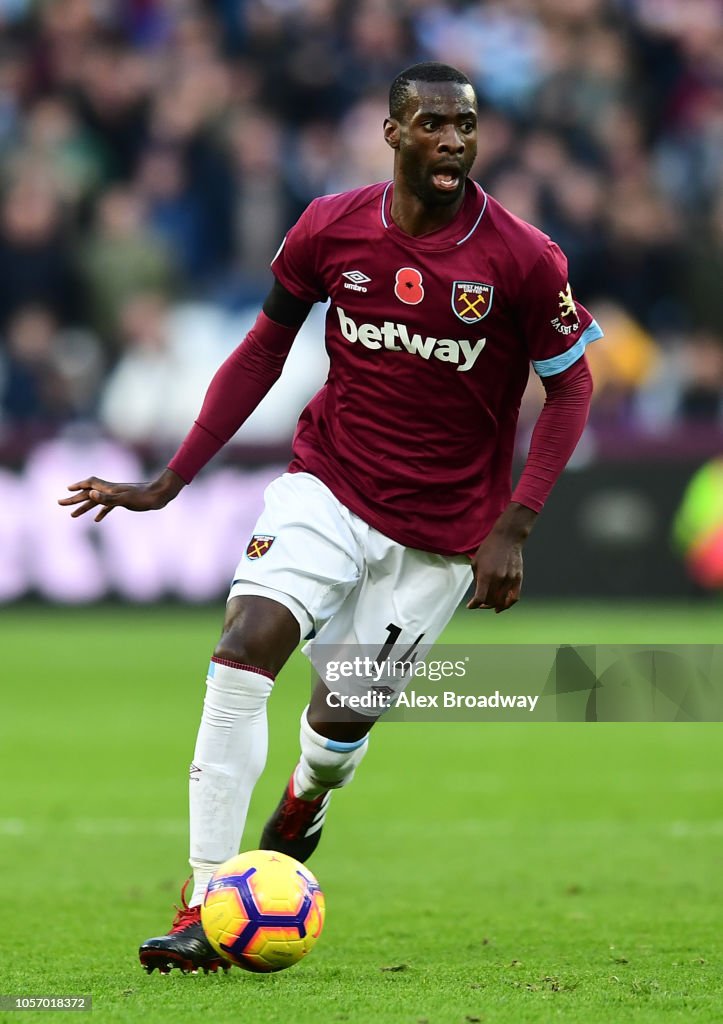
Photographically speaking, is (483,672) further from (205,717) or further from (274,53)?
(274,53)

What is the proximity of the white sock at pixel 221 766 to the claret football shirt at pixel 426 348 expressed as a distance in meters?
0.72

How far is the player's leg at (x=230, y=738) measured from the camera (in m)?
4.77

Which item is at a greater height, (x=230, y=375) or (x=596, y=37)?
(x=230, y=375)

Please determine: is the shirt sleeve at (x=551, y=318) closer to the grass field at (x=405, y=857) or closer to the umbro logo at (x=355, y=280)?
the umbro logo at (x=355, y=280)

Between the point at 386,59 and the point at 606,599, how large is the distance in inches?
204

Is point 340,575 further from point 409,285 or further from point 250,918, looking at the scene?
point 250,918

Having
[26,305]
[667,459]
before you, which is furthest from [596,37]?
[26,305]

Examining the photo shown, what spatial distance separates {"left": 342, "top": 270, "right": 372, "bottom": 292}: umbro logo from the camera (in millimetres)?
5113

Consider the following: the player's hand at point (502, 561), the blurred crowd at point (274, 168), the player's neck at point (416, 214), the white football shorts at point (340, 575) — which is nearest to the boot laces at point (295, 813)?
the white football shorts at point (340, 575)

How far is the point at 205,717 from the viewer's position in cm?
484

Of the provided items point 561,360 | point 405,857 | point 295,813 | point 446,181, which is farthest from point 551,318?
point 405,857

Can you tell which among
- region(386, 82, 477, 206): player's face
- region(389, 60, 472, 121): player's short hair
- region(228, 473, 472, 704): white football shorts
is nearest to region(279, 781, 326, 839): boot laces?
region(228, 473, 472, 704): white football shorts

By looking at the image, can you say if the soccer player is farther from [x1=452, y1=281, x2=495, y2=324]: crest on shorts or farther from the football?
the football

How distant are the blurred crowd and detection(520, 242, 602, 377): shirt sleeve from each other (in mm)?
8901
